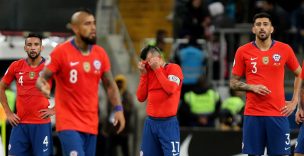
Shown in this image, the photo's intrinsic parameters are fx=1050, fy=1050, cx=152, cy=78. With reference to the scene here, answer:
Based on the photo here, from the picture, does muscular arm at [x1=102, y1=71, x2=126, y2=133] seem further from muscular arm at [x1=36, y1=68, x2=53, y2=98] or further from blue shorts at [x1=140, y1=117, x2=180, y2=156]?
blue shorts at [x1=140, y1=117, x2=180, y2=156]

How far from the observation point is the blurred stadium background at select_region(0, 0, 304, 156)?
18.4 m

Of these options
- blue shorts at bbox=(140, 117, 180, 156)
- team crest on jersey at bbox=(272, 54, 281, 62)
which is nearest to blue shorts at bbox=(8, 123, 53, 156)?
blue shorts at bbox=(140, 117, 180, 156)

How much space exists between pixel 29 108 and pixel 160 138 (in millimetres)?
1975

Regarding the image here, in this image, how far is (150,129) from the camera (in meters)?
15.5

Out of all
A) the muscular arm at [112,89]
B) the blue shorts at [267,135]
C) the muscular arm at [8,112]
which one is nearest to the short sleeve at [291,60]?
the blue shorts at [267,135]

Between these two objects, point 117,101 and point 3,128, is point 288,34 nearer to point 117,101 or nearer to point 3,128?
point 3,128

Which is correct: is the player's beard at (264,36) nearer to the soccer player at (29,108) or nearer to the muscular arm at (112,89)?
the muscular arm at (112,89)

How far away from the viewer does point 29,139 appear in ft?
50.8

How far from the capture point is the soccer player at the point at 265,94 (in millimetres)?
14922

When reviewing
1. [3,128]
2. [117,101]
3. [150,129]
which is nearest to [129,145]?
[3,128]

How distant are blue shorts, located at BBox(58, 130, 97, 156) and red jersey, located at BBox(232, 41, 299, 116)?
3011 millimetres

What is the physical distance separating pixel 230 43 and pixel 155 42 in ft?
5.26

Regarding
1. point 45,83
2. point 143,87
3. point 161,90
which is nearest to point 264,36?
point 161,90

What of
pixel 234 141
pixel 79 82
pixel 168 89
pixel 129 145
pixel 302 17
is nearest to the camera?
pixel 79 82
